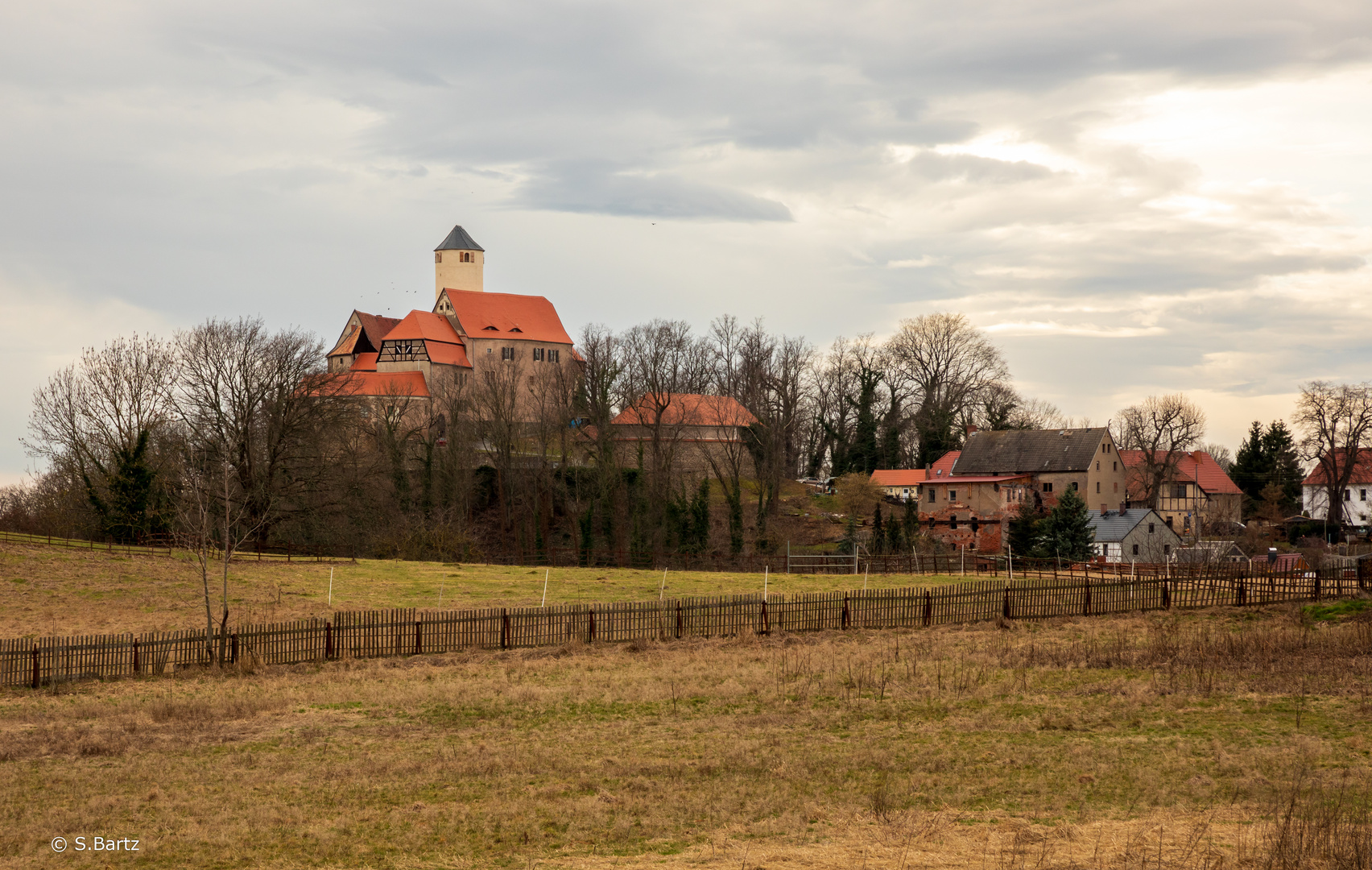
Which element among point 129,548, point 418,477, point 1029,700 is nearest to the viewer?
point 1029,700

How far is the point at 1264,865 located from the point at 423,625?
20201 millimetres

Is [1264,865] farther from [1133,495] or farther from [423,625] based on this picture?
[1133,495]

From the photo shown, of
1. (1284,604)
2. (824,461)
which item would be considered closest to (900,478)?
(824,461)

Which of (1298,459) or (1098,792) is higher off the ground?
(1298,459)

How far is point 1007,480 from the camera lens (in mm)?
80125

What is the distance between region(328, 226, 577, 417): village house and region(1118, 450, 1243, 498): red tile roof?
158 feet

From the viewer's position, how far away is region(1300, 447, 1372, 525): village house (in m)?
91.8

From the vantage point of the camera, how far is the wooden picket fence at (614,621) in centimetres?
2286

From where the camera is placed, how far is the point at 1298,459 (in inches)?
3415

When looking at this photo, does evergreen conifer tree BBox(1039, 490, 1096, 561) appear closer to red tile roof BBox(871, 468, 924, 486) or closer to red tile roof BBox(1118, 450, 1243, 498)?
red tile roof BBox(871, 468, 924, 486)

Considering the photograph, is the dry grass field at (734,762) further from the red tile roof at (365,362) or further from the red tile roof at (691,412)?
the red tile roof at (365,362)

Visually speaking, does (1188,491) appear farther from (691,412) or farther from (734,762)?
(734,762)

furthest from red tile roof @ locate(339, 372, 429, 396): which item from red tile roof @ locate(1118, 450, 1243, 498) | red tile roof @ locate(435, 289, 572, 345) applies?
red tile roof @ locate(1118, 450, 1243, 498)

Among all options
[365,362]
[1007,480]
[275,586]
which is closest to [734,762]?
[275,586]
